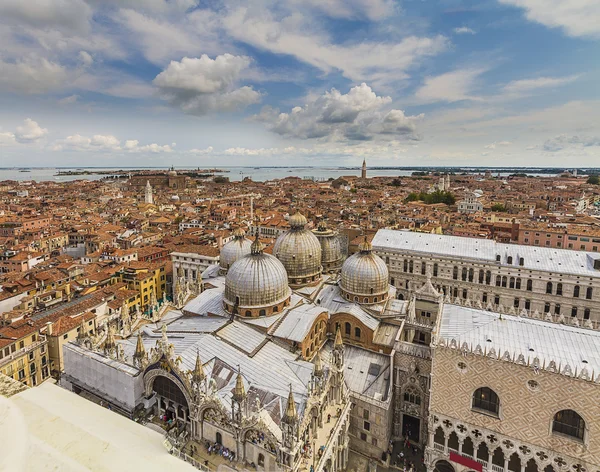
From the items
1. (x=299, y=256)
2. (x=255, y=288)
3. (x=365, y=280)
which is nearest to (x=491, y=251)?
(x=365, y=280)

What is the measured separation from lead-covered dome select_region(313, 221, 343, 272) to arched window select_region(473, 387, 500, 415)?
58.6 ft

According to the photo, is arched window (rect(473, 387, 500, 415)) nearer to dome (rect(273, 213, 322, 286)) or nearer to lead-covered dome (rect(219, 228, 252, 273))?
dome (rect(273, 213, 322, 286))

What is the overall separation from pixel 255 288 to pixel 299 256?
21.1 feet

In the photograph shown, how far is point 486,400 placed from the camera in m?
19.2

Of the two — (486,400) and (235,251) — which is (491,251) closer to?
(486,400)

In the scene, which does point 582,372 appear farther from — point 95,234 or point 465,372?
point 95,234

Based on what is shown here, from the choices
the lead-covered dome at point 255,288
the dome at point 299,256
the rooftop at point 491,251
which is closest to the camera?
the lead-covered dome at point 255,288

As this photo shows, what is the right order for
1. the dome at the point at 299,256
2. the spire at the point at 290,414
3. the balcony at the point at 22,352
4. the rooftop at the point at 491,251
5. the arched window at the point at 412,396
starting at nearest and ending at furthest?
the spire at the point at 290,414 < the arched window at the point at 412,396 < the balcony at the point at 22,352 < the dome at the point at 299,256 < the rooftop at the point at 491,251

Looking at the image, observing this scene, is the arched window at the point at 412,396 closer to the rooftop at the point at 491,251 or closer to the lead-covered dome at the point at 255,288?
the lead-covered dome at the point at 255,288

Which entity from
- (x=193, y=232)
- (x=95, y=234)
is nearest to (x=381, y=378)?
(x=193, y=232)

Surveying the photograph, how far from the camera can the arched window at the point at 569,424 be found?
1723cm

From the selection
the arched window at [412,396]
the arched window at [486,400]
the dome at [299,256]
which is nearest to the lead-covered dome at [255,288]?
the dome at [299,256]

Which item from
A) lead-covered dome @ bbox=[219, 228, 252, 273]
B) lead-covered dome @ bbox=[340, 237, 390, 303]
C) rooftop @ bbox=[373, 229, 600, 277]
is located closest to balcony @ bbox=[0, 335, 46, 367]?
lead-covered dome @ bbox=[219, 228, 252, 273]

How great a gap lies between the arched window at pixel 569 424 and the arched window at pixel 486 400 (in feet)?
8.39
